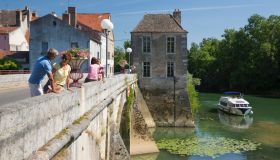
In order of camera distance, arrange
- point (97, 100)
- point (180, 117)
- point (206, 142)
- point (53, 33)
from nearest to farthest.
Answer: point (97, 100) < point (206, 142) < point (180, 117) < point (53, 33)

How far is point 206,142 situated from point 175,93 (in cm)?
875

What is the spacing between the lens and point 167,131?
123 ft

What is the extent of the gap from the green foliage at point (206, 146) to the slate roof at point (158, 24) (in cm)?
1134

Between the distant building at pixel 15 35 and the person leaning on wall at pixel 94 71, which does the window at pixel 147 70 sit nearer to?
the distant building at pixel 15 35

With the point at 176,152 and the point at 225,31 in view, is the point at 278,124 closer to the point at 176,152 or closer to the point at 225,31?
the point at 176,152

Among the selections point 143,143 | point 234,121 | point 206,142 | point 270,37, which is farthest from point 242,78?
point 143,143

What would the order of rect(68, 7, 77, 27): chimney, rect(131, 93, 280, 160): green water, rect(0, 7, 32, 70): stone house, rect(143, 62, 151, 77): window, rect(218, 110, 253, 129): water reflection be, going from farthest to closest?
rect(68, 7, 77, 27): chimney, rect(0, 7, 32, 70): stone house, rect(218, 110, 253, 129): water reflection, rect(143, 62, 151, 77): window, rect(131, 93, 280, 160): green water

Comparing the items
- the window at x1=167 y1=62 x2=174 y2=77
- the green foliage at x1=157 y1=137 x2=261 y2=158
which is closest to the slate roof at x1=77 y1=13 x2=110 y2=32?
the window at x1=167 y1=62 x2=174 y2=77

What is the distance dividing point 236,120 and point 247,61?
1560 inches

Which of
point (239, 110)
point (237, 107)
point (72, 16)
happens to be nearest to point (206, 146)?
point (239, 110)

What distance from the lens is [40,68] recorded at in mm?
8047

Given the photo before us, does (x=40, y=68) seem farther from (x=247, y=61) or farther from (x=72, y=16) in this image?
(x=247, y=61)

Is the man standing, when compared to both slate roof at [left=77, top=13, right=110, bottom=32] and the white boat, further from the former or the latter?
slate roof at [left=77, top=13, right=110, bottom=32]

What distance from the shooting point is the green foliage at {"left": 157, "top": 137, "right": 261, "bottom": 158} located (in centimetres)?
2908
